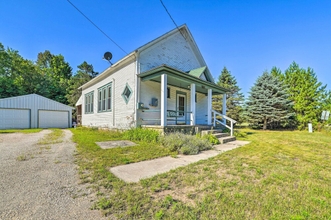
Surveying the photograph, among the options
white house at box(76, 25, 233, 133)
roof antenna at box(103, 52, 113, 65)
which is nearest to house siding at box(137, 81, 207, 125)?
white house at box(76, 25, 233, 133)

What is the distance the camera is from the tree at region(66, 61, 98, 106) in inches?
1032

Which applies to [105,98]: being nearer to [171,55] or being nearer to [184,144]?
[171,55]

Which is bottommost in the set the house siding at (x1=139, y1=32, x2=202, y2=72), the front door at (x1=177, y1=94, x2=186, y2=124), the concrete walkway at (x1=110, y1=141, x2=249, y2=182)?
the concrete walkway at (x1=110, y1=141, x2=249, y2=182)

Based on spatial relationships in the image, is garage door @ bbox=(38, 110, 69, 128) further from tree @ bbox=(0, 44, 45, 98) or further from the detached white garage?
tree @ bbox=(0, 44, 45, 98)

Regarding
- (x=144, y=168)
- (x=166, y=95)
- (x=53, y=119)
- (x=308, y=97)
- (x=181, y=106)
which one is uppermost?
(x=308, y=97)

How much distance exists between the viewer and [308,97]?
16.9m

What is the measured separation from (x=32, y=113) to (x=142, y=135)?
51.9 ft

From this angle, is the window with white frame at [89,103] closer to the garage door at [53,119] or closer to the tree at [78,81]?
the garage door at [53,119]

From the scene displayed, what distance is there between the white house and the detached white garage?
22.1ft

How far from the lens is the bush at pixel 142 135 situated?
7055 millimetres

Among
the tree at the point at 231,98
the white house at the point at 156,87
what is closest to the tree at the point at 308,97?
the tree at the point at 231,98

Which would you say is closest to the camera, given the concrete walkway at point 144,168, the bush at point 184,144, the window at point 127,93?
the concrete walkway at point 144,168

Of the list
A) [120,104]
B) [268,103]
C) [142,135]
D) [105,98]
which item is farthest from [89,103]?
[268,103]

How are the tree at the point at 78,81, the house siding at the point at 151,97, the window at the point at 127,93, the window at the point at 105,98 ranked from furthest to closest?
1. the tree at the point at 78,81
2. the window at the point at 105,98
3. the window at the point at 127,93
4. the house siding at the point at 151,97
